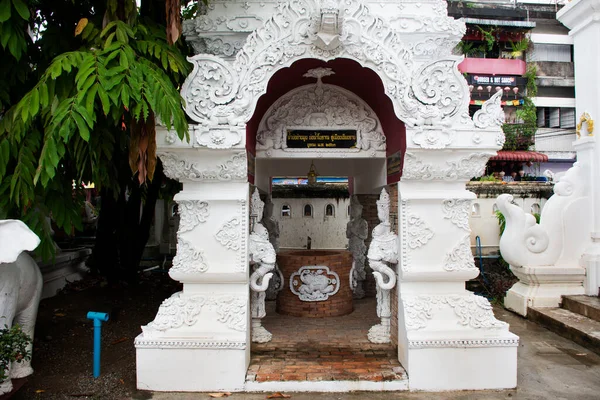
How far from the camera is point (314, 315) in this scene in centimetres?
675

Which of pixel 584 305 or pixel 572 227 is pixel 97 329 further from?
pixel 572 227

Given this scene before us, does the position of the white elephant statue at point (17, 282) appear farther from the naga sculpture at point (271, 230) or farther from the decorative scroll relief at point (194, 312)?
the naga sculpture at point (271, 230)

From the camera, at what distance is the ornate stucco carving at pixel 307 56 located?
184 inches

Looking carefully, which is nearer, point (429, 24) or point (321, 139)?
point (429, 24)

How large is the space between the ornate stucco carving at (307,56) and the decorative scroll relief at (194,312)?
6.11 feet

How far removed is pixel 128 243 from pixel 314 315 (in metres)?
3.78

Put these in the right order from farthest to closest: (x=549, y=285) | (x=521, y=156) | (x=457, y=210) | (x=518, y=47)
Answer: (x=518, y=47)
(x=521, y=156)
(x=549, y=285)
(x=457, y=210)

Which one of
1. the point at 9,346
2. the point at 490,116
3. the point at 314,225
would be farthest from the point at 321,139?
the point at 314,225

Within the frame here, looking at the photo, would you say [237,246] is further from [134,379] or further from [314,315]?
[314,315]

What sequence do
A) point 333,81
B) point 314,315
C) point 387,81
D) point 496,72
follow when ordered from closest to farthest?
1. point 387,81
2. point 333,81
3. point 314,315
4. point 496,72

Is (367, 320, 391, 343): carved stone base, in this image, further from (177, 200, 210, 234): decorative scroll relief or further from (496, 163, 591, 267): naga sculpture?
(496, 163, 591, 267): naga sculpture

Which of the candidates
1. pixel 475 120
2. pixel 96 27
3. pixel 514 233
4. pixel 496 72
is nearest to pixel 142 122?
pixel 96 27

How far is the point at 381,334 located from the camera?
5457mm

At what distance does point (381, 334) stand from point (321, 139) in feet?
8.25
